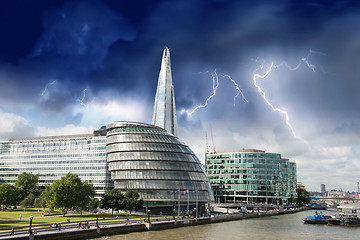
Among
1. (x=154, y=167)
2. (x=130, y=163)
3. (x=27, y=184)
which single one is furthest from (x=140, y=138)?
(x=27, y=184)

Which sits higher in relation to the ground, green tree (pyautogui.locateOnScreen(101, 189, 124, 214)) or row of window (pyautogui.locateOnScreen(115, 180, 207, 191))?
row of window (pyautogui.locateOnScreen(115, 180, 207, 191))

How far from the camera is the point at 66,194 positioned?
94.4 meters

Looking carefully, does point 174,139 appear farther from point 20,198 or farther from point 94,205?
point 20,198

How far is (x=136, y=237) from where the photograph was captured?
6788 cm

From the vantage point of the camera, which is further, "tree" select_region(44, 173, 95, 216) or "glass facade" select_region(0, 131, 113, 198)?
"glass facade" select_region(0, 131, 113, 198)

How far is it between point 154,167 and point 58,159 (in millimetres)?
51990

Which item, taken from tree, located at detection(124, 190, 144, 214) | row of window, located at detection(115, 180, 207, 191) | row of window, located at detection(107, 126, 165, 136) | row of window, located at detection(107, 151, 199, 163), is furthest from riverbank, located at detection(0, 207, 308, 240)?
row of window, located at detection(107, 126, 165, 136)

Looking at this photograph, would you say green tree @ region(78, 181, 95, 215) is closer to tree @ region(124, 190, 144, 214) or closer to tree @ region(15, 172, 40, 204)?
tree @ region(124, 190, 144, 214)

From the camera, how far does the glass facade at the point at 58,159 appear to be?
132625 mm

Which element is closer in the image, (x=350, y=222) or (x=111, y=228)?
(x=111, y=228)

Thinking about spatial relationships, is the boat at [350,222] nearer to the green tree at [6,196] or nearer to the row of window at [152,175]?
the row of window at [152,175]

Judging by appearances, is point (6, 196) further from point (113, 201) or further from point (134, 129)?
point (134, 129)

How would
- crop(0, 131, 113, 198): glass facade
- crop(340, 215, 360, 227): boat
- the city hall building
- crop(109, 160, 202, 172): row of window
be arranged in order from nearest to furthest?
crop(340, 215, 360, 227): boat < the city hall building < crop(109, 160, 202, 172): row of window < crop(0, 131, 113, 198): glass facade

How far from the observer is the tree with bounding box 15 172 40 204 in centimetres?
13370
